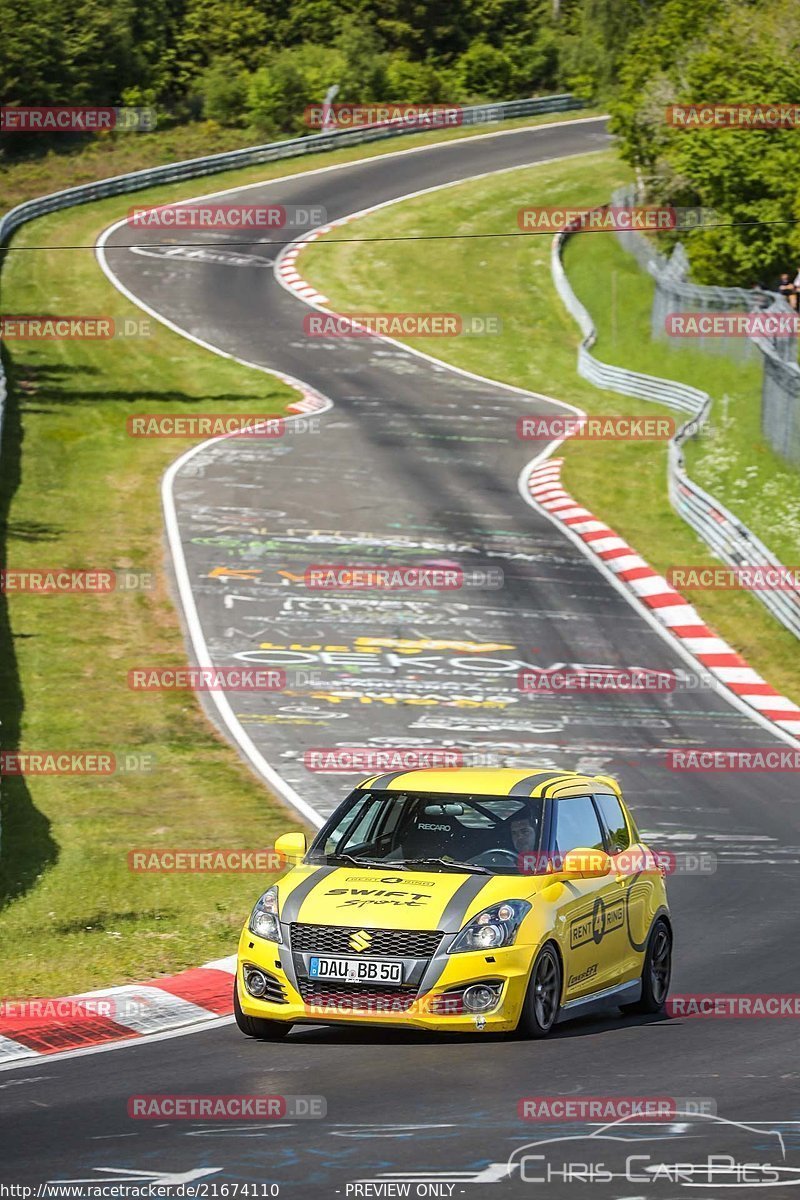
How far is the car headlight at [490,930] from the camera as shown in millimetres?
10391

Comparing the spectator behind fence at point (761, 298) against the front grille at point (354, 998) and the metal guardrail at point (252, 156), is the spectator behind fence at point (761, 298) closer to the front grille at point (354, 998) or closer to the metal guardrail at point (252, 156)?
the metal guardrail at point (252, 156)

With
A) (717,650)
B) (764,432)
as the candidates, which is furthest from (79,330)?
(717,650)

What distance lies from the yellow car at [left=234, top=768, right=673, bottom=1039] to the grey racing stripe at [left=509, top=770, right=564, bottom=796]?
16mm

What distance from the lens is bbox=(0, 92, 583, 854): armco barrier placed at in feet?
198

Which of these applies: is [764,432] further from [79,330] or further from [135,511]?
[79,330]

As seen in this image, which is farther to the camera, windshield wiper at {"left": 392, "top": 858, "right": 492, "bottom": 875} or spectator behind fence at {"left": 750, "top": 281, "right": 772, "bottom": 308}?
spectator behind fence at {"left": 750, "top": 281, "right": 772, "bottom": 308}

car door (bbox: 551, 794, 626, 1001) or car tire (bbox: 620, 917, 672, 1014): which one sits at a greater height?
car door (bbox: 551, 794, 626, 1001)

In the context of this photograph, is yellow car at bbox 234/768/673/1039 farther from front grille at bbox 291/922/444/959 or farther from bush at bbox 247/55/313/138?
bush at bbox 247/55/313/138

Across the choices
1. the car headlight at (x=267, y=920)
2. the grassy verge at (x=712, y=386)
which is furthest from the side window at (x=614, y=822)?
the grassy verge at (x=712, y=386)

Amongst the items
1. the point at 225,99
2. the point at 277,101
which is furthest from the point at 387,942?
the point at 225,99

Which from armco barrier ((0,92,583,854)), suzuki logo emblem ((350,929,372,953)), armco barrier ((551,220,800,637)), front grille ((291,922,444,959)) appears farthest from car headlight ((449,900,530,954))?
armco barrier ((0,92,583,854))

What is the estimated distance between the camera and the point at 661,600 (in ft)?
97.0

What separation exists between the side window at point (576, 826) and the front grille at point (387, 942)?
134 cm

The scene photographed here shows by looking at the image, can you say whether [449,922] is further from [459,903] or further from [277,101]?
[277,101]
